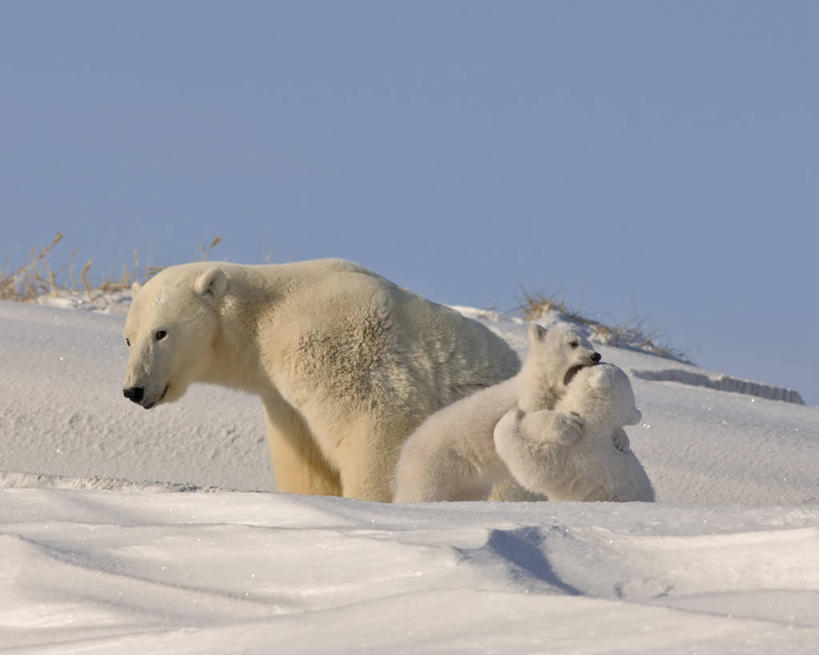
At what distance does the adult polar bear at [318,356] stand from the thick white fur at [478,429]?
389 mm

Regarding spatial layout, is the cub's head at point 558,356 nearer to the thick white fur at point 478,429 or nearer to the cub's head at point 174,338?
the thick white fur at point 478,429

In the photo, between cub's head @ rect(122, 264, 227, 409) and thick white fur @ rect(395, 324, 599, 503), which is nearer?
thick white fur @ rect(395, 324, 599, 503)

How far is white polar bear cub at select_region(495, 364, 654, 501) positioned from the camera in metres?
4.04

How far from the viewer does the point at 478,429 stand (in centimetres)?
430

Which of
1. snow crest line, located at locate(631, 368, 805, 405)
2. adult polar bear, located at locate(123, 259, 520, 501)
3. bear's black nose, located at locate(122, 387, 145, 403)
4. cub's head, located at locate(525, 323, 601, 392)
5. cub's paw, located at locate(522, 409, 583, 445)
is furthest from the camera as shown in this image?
snow crest line, located at locate(631, 368, 805, 405)

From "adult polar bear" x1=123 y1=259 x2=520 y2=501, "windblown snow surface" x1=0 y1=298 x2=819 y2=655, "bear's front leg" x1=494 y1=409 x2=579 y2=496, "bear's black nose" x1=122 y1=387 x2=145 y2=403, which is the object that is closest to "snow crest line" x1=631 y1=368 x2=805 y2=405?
"adult polar bear" x1=123 y1=259 x2=520 y2=501

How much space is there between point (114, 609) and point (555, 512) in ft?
3.72

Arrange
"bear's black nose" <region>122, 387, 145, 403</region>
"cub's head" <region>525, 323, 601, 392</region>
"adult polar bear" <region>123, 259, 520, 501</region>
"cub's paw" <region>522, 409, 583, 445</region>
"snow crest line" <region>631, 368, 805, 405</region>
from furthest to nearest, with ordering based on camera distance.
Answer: "snow crest line" <region>631, 368, 805, 405</region> < "bear's black nose" <region>122, 387, 145, 403</region> < "adult polar bear" <region>123, 259, 520, 501</region> < "cub's head" <region>525, 323, 601, 392</region> < "cub's paw" <region>522, 409, 583, 445</region>

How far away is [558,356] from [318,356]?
1116 millimetres

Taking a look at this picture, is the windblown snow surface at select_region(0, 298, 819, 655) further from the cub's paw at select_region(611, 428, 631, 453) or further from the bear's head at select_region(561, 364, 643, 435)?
the cub's paw at select_region(611, 428, 631, 453)

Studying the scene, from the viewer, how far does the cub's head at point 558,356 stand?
4.14m

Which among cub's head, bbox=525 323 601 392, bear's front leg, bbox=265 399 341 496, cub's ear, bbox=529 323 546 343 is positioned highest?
cub's ear, bbox=529 323 546 343

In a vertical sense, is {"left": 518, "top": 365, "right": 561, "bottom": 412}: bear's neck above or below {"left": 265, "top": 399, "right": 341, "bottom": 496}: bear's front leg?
above

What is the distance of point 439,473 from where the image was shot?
433 centimetres
